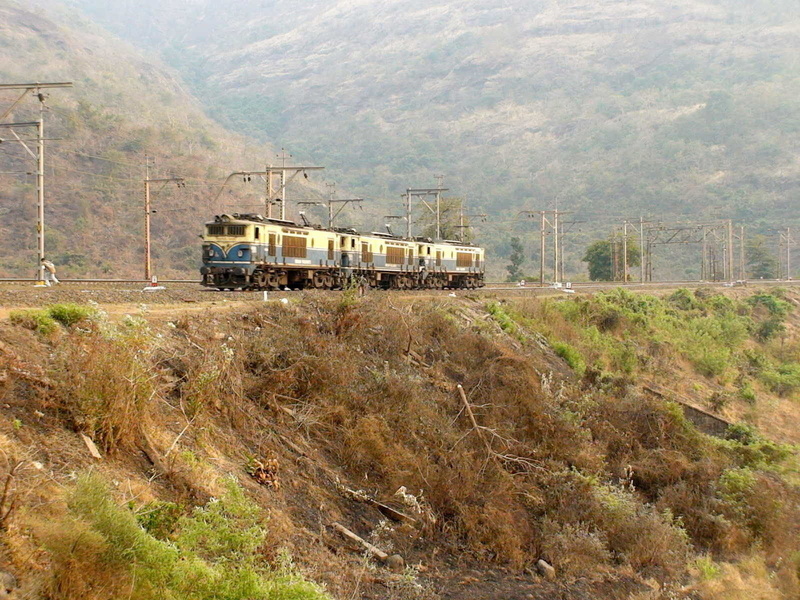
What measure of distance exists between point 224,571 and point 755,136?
523 feet

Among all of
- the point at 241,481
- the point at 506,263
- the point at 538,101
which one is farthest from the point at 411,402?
the point at 538,101

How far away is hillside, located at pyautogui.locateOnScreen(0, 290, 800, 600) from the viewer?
6676 millimetres

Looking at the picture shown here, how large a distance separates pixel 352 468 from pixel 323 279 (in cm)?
2052

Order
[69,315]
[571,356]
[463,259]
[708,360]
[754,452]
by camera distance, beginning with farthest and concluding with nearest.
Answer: [463,259], [708,360], [571,356], [754,452], [69,315]

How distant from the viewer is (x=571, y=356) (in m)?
26.8

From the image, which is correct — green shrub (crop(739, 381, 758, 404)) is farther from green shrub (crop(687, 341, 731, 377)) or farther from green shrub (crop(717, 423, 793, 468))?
green shrub (crop(717, 423, 793, 468))

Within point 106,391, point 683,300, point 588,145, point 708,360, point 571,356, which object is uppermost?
point 588,145

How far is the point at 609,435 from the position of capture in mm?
19047

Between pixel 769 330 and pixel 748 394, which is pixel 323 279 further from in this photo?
pixel 769 330

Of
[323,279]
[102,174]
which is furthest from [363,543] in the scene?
[102,174]

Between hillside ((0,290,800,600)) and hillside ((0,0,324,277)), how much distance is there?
1358 inches

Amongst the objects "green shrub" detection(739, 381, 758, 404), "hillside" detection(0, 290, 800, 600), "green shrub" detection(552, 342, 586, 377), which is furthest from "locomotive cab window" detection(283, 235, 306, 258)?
"green shrub" detection(739, 381, 758, 404)

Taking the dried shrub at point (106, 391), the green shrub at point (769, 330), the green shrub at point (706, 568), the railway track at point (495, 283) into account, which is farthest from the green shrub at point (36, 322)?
the green shrub at point (769, 330)

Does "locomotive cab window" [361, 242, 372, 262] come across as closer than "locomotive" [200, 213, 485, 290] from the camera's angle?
No
